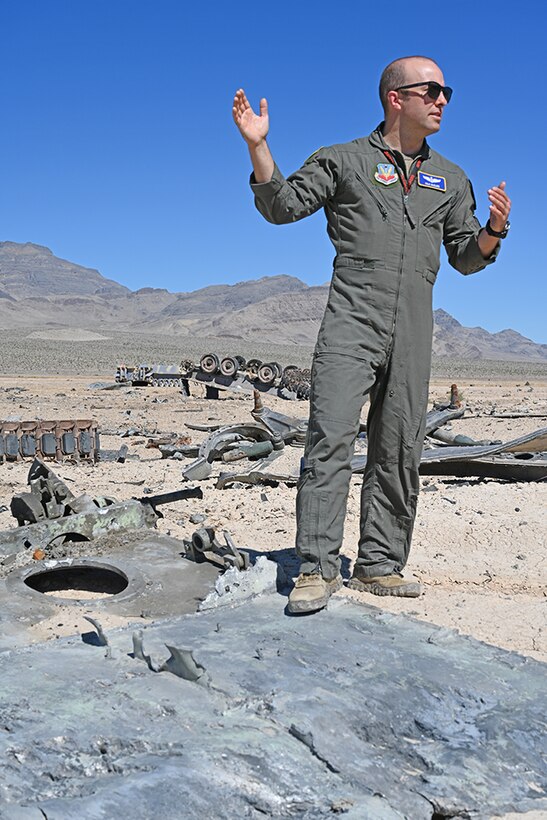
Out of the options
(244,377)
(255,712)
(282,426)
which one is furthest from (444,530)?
(244,377)

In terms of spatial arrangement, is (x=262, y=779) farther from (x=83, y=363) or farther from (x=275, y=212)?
(x=83, y=363)

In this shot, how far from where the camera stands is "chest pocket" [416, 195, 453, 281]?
12.2 feet

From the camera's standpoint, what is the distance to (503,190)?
3.64m

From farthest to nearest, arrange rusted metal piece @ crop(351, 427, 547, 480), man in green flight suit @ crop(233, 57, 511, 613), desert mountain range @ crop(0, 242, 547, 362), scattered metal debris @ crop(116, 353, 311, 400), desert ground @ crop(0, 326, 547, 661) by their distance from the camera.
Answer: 1. desert mountain range @ crop(0, 242, 547, 362)
2. scattered metal debris @ crop(116, 353, 311, 400)
3. rusted metal piece @ crop(351, 427, 547, 480)
4. desert ground @ crop(0, 326, 547, 661)
5. man in green flight suit @ crop(233, 57, 511, 613)

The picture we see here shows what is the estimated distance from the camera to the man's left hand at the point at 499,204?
3.62m

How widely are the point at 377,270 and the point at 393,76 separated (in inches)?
33.5

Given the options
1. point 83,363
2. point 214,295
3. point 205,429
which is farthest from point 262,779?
point 214,295

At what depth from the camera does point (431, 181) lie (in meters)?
3.77

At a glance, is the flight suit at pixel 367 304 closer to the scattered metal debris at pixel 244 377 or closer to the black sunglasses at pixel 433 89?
the black sunglasses at pixel 433 89

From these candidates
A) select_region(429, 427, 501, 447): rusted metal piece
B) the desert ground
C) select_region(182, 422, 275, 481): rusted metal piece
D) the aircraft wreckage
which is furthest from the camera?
select_region(429, 427, 501, 447): rusted metal piece

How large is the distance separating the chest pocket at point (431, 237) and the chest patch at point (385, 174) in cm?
21

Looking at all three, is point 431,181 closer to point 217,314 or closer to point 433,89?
point 433,89

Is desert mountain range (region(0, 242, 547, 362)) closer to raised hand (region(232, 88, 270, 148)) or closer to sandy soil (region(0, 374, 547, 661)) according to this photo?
sandy soil (region(0, 374, 547, 661))

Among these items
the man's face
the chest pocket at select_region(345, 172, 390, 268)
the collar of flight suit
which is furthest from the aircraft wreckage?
the man's face
